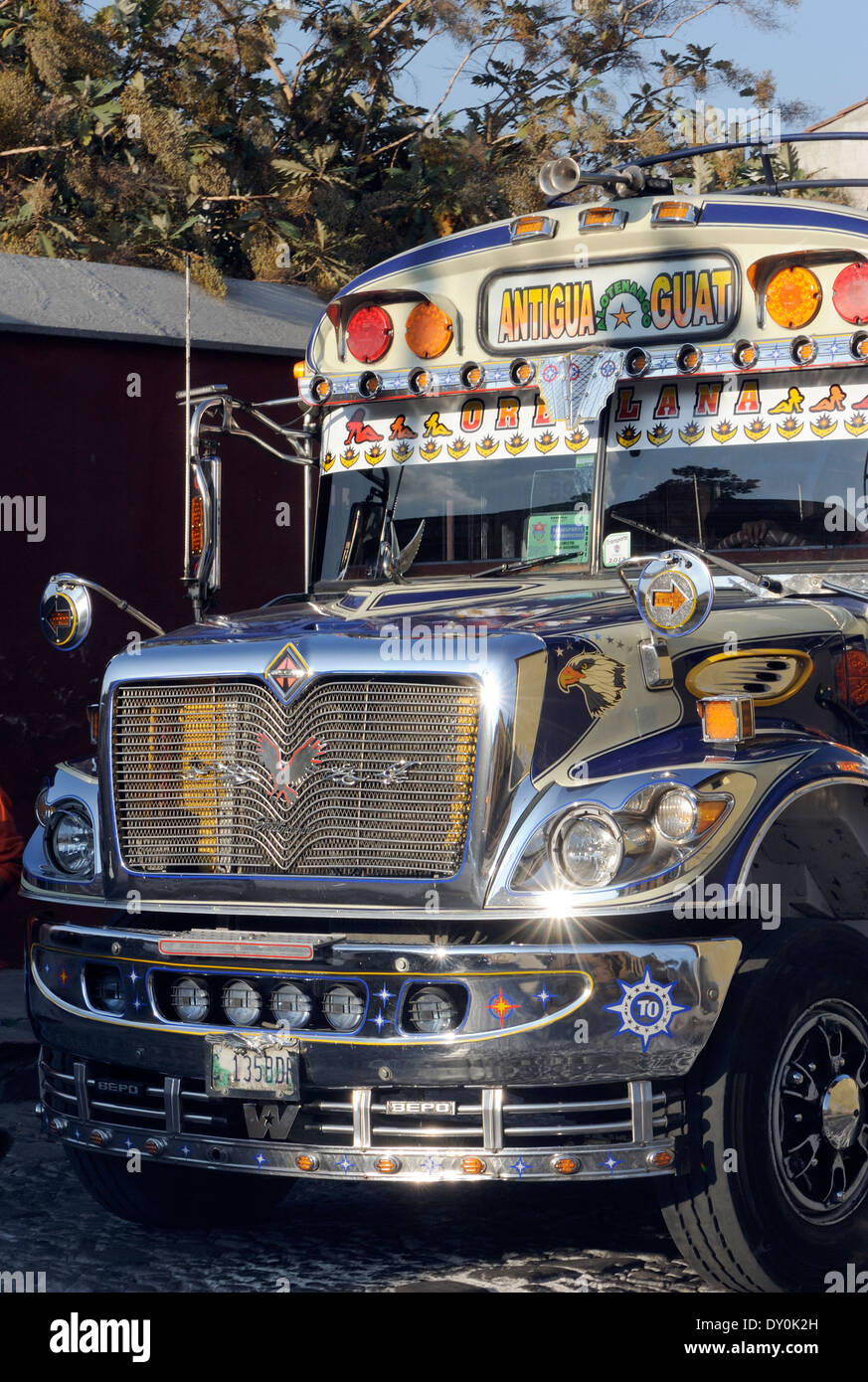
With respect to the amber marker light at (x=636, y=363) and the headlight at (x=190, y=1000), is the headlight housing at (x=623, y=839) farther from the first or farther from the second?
the amber marker light at (x=636, y=363)

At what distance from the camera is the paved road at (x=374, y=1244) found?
5.14 metres

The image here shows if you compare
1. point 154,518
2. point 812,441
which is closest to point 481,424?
point 812,441

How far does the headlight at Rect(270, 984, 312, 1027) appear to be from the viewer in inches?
187

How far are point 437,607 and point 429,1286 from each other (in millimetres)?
1893

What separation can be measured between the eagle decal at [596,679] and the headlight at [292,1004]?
1031 millimetres

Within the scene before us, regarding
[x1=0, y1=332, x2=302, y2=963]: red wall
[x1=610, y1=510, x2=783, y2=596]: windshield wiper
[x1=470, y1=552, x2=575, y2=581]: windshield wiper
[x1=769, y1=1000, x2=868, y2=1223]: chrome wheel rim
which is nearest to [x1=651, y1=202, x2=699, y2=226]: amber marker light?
[x1=610, y1=510, x2=783, y2=596]: windshield wiper

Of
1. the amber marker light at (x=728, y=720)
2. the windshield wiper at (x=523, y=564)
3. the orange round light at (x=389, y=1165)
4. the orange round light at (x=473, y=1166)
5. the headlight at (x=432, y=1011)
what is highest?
the windshield wiper at (x=523, y=564)

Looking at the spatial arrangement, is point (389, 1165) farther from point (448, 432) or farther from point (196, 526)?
point (448, 432)

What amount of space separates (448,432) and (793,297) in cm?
129

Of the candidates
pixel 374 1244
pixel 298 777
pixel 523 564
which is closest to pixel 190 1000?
pixel 298 777

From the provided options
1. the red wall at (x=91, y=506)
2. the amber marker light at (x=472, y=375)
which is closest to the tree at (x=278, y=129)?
the red wall at (x=91, y=506)

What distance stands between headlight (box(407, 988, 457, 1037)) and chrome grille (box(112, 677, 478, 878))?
0.31 m

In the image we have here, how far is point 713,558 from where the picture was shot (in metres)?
5.63
